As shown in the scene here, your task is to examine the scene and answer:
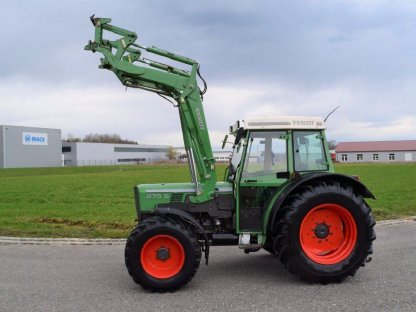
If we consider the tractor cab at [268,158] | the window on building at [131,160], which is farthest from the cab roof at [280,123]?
the window on building at [131,160]

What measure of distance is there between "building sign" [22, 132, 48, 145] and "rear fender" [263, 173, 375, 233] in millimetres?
84133

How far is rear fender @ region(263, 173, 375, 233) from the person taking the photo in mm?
6234

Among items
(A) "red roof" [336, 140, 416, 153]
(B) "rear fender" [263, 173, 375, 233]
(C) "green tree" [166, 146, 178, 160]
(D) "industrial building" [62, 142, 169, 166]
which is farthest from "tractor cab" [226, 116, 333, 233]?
(C) "green tree" [166, 146, 178, 160]

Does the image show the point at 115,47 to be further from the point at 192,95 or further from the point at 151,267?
the point at 151,267

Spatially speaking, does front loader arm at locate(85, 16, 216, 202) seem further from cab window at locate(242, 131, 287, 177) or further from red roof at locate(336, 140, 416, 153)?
red roof at locate(336, 140, 416, 153)

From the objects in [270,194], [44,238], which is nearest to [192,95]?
[270,194]

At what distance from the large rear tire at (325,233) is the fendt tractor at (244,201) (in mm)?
14

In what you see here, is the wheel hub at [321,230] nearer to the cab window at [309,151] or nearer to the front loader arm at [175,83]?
the cab window at [309,151]

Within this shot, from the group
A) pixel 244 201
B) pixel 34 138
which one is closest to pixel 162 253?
pixel 244 201

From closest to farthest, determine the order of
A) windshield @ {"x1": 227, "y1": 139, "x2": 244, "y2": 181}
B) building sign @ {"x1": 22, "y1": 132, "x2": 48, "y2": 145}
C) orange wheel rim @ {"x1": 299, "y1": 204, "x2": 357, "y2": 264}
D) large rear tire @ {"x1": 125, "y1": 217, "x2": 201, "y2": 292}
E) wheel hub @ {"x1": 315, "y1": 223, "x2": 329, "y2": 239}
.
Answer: large rear tire @ {"x1": 125, "y1": 217, "x2": 201, "y2": 292}, orange wheel rim @ {"x1": 299, "y1": 204, "x2": 357, "y2": 264}, wheel hub @ {"x1": 315, "y1": 223, "x2": 329, "y2": 239}, windshield @ {"x1": 227, "y1": 139, "x2": 244, "y2": 181}, building sign @ {"x1": 22, "y1": 132, "x2": 48, "y2": 145}

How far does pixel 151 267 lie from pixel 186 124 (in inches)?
82.1

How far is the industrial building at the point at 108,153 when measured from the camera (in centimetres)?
10444

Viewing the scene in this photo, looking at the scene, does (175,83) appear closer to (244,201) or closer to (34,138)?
(244,201)

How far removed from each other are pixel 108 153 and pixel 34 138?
97.1 ft
